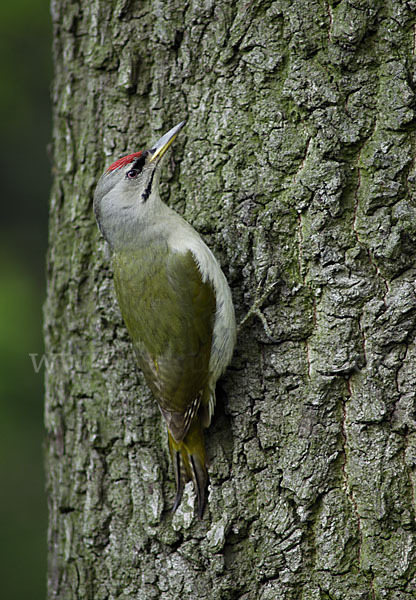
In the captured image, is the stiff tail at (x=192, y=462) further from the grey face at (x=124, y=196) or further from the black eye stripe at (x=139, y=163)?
the black eye stripe at (x=139, y=163)

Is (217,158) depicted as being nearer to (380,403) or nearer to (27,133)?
(380,403)

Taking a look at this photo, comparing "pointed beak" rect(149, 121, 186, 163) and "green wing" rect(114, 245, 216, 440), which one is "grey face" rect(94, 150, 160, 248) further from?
"green wing" rect(114, 245, 216, 440)

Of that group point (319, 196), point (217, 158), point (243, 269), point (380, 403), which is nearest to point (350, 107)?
point (319, 196)

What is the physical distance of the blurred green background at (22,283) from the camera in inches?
188

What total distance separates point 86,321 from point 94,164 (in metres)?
0.75

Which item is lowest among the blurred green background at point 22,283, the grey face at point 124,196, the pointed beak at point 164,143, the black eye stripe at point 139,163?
the blurred green background at point 22,283

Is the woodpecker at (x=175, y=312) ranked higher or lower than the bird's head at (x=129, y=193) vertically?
lower

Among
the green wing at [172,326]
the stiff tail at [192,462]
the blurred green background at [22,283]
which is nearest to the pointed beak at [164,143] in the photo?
the green wing at [172,326]

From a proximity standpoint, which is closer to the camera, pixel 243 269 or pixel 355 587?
pixel 355 587

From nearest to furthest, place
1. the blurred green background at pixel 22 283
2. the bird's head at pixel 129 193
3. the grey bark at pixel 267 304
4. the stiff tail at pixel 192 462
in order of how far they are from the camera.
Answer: the grey bark at pixel 267 304 → the stiff tail at pixel 192 462 → the bird's head at pixel 129 193 → the blurred green background at pixel 22 283

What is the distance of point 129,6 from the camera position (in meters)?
2.98

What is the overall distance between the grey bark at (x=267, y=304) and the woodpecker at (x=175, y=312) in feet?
0.24

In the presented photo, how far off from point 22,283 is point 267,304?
109 inches

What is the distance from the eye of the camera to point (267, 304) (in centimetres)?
271
